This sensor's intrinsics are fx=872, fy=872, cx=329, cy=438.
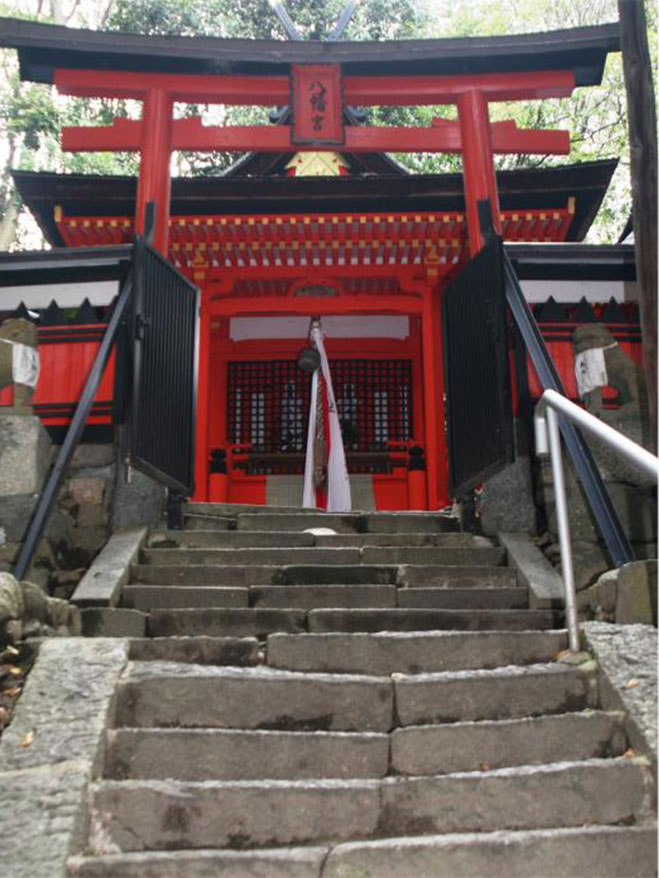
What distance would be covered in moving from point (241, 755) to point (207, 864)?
0.50 meters

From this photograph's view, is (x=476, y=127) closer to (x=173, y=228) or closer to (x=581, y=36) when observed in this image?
(x=581, y=36)

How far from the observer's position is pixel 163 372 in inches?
242

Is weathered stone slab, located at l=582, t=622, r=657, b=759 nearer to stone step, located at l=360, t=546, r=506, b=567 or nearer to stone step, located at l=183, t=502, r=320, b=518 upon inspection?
stone step, located at l=360, t=546, r=506, b=567

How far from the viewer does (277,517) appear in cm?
598

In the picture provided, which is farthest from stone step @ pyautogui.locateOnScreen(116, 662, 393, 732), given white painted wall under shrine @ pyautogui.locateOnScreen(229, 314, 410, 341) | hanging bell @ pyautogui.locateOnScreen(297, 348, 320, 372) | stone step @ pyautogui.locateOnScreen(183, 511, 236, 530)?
white painted wall under shrine @ pyautogui.locateOnScreen(229, 314, 410, 341)

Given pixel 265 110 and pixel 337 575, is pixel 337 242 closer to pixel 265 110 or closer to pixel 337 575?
pixel 337 575

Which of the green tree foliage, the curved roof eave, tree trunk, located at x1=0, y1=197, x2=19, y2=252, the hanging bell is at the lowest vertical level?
the hanging bell

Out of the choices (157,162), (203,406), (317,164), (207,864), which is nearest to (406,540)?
(207,864)

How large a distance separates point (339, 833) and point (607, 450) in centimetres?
367

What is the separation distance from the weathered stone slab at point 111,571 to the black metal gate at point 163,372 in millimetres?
480

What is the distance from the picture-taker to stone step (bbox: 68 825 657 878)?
8.45 feet

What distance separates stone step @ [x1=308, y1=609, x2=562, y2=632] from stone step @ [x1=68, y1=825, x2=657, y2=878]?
1.50 metres

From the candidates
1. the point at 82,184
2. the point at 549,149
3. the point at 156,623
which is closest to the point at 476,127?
the point at 549,149

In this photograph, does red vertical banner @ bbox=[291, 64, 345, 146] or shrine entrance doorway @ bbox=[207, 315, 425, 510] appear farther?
shrine entrance doorway @ bbox=[207, 315, 425, 510]
